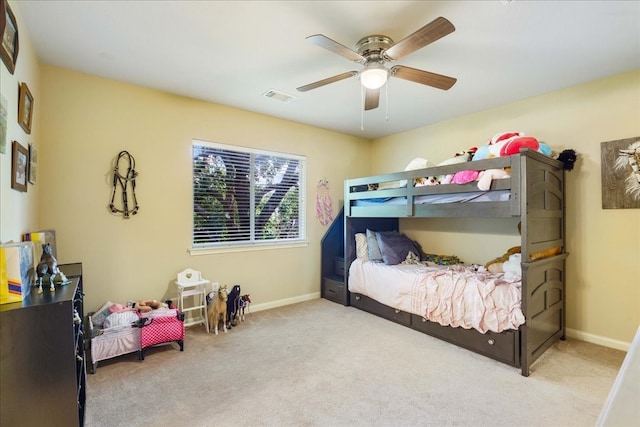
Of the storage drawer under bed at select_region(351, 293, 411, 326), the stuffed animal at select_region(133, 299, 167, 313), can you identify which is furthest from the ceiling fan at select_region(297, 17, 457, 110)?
the stuffed animal at select_region(133, 299, 167, 313)

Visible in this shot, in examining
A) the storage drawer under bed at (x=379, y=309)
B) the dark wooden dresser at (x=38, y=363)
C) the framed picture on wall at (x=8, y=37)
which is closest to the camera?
the dark wooden dresser at (x=38, y=363)

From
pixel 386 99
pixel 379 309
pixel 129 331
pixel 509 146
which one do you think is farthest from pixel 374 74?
pixel 129 331

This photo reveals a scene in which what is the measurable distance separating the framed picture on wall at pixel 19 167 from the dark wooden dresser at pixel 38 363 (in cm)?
84

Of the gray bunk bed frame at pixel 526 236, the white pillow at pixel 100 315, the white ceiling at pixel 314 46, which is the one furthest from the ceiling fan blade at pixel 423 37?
the white pillow at pixel 100 315

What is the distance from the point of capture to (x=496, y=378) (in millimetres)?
2186

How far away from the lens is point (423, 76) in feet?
6.95

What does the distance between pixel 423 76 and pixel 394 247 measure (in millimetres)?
2157

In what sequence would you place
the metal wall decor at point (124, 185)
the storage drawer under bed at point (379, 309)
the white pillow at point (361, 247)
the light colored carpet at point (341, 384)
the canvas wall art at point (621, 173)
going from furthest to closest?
the white pillow at point (361, 247) < the storage drawer under bed at point (379, 309) < the metal wall decor at point (124, 185) < the canvas wall art at point (621, 173) < the light colored carpet at point (341, 384)

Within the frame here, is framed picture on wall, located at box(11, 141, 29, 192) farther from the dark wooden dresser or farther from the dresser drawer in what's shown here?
the dresser drawer

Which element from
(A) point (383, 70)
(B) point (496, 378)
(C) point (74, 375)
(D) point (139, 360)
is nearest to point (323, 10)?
(A) point (383, 70)

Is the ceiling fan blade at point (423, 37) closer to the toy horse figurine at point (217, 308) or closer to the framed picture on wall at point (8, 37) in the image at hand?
the framed picture on wall at point (8, 37)

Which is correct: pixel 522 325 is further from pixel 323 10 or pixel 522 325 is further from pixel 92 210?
pixel 92 210

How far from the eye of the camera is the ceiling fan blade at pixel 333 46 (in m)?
1.64

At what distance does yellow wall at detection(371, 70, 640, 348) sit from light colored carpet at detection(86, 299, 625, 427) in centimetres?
31
